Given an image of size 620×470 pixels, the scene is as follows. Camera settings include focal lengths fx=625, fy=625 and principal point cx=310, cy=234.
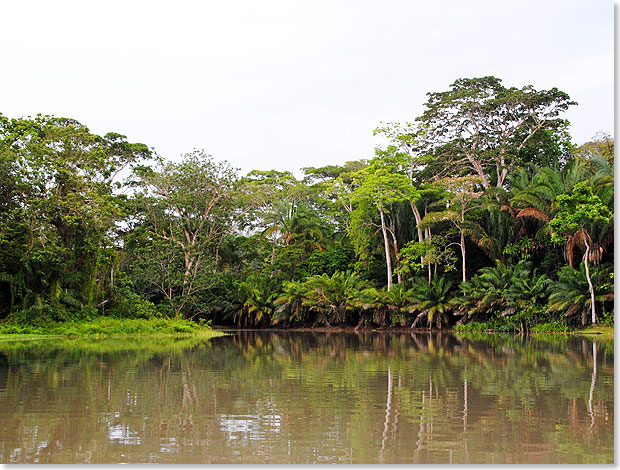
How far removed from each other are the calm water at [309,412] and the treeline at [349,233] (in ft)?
40.2

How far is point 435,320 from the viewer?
26.8m

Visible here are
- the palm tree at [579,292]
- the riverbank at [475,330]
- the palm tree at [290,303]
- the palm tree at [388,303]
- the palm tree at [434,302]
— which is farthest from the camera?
the palm tree at [290,303]

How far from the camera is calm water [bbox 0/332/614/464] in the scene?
191 inches

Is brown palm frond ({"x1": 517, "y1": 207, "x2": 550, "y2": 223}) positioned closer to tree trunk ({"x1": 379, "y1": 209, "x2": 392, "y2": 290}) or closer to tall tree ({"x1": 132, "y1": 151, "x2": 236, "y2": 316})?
tree trunk ({"x1": 379, "y1": 209, "x2": 392, "y2": 290})

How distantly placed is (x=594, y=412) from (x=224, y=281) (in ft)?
88.1

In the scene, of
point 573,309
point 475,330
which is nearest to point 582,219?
point 573,309

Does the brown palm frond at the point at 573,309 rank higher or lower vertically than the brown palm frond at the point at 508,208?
lower

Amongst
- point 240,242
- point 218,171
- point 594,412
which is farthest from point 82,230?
point 594,412

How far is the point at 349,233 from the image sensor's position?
3192 cm

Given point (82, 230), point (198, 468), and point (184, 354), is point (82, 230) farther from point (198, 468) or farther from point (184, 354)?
point (198, 468)

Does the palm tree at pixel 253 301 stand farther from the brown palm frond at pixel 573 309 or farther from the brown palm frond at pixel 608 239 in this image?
the brown palm frond at pixel 608 239

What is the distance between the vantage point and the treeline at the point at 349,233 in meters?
22.9

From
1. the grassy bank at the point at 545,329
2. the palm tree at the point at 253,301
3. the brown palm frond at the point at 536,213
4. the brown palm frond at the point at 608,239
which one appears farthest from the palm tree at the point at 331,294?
the brown palm frond at the point at 608,239

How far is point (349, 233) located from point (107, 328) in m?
13.3
